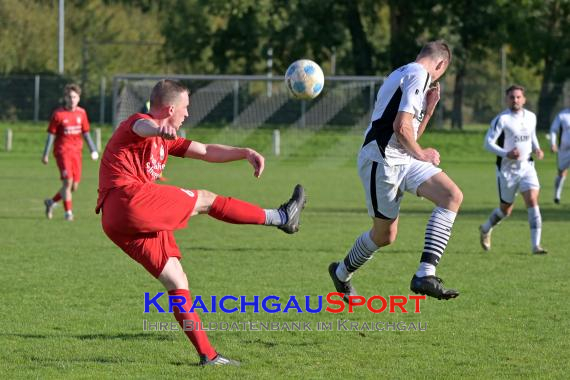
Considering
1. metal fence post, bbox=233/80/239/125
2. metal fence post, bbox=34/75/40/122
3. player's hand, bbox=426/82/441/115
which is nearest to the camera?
player's hand, bbox=426/82/441/115

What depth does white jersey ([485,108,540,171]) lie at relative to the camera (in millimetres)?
13195

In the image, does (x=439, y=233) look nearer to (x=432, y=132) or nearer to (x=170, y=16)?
(x=432, y=132)

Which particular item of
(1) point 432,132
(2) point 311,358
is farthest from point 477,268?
(1) point 432,132

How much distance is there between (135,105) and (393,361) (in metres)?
27.7

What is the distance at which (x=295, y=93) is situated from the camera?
31.3 feet

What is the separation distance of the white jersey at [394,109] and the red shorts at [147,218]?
176 cm

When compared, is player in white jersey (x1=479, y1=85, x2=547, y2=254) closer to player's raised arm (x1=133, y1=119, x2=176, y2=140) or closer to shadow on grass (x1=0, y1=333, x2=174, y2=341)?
shadow on grass (x1=0, y1=333, x2=174, y2=341)

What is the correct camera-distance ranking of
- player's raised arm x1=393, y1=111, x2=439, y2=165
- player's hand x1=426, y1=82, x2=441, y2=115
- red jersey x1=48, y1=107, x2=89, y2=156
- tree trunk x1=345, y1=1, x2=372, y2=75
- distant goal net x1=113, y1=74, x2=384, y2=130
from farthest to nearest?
tree trunk x1=345, y1=1, x2=372, y2=75, distant goal net x1=113, y1=74, x2=384, y2=130, red jersey x1=48, y1=107, x2=89, y2=156, player's hand x1=426, y1=82, x2=441, y2=115, player's raised arm x1=393, y1=111, x2=439, y2=165

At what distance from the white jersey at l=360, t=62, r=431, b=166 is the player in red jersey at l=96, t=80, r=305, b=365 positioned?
1.35 m

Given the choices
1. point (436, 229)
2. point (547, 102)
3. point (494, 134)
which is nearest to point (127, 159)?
point (436, 229)

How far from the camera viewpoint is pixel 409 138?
7.55 metres

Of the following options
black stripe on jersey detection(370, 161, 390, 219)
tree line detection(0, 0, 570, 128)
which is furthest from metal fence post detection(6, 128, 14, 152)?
black stripe on jersey detection(370, 161, 390, 219)

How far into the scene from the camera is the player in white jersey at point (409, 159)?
7.60 m

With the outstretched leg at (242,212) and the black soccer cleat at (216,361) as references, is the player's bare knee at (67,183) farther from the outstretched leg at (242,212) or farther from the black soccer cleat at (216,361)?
the black soccer cleat at (216,361)
